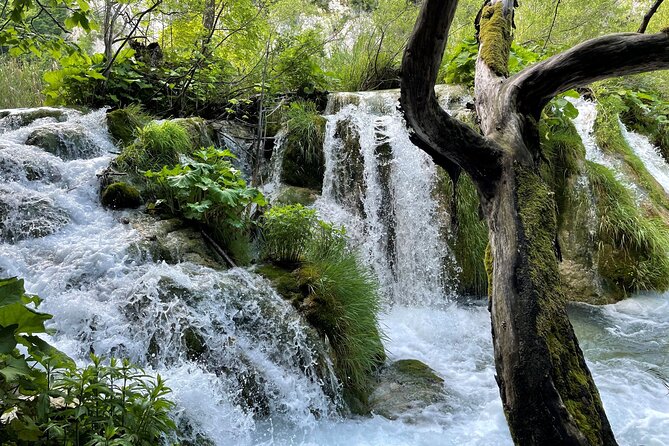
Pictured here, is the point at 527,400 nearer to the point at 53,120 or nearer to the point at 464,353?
the point at 464,353

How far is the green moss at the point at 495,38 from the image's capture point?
2.78 metres

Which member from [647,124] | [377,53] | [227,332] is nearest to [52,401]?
[227,332]

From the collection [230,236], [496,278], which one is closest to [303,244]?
[230,236]

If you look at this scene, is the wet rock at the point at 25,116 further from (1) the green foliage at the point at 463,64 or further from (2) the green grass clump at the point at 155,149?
(1) the green foliage at the point at 463,64

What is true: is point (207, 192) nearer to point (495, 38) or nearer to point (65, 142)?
point (65, 142)

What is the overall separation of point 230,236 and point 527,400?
3.58 meters

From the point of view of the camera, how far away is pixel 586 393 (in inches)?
64.8

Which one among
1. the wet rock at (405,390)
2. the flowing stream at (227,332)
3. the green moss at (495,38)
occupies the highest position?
the green moss at (495,38)

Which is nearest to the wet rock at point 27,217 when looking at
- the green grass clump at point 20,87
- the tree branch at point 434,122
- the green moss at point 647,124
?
the tree branch at point 434,122

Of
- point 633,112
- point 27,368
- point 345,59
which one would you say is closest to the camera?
point 27,368

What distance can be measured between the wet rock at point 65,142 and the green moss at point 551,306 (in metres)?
5.12

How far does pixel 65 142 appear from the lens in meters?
5.39

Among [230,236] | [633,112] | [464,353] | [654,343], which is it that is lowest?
[464,353]

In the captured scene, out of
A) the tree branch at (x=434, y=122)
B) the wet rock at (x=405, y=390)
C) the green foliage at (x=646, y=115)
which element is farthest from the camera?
the green foliage at (x=646, y=115)
